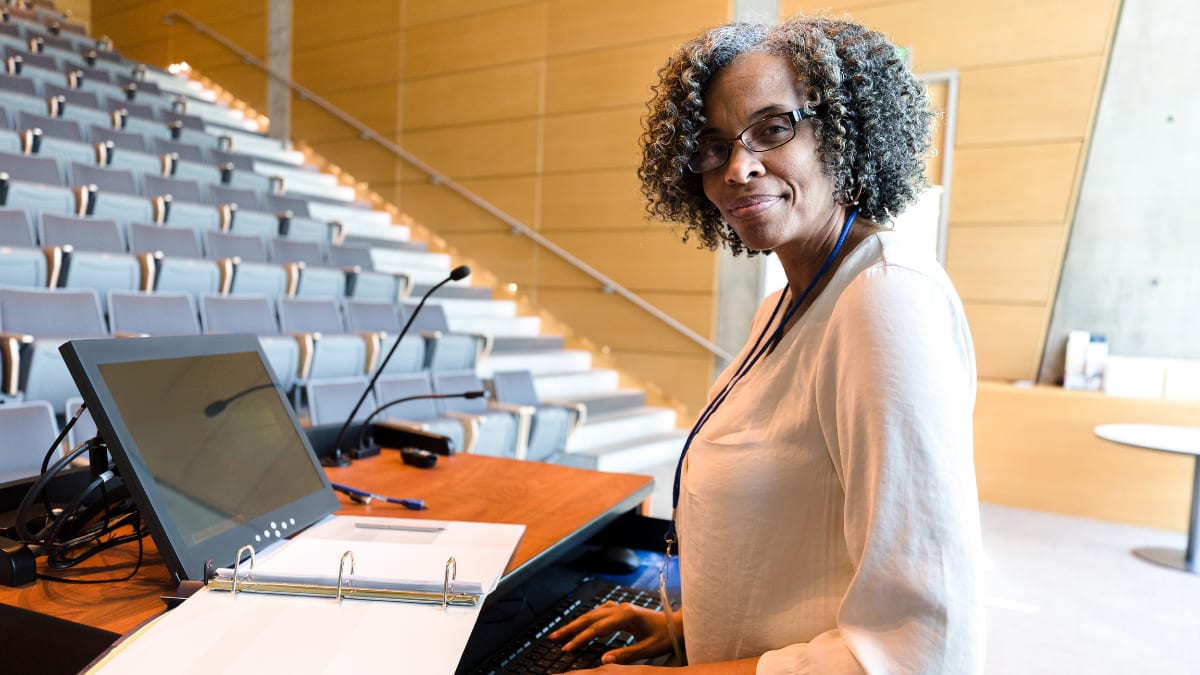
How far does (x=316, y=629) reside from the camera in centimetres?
58

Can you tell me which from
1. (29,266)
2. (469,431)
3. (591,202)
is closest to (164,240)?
(29,266)

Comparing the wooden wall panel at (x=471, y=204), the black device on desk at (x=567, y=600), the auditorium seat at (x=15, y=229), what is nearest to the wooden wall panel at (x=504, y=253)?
the wooden wall panel at (x=471, y=204)

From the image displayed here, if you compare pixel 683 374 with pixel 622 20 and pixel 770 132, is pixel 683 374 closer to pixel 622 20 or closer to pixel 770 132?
pixel 622 20

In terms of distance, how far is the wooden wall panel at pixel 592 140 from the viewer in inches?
175

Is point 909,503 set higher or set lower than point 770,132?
lower

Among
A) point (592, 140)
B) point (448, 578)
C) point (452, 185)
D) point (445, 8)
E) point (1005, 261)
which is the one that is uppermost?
point (445, 8)

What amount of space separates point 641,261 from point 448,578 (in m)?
3.88

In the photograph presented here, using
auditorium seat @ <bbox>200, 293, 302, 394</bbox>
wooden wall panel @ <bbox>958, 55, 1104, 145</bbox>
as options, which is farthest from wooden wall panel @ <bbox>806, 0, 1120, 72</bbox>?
auditorium seat @ <bbox>200, 293, 302, 394</bbox>

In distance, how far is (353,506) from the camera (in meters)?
0.97

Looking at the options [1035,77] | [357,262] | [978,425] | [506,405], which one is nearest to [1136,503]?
[978,425]

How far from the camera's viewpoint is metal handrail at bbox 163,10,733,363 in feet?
14.4

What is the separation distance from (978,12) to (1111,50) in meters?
A: 0.57

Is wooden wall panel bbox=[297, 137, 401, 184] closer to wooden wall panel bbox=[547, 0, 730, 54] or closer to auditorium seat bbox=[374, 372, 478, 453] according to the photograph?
wooden wall panel bbox=[547, 0, 730, 54]

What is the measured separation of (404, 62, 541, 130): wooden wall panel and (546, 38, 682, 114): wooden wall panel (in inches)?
5.7
